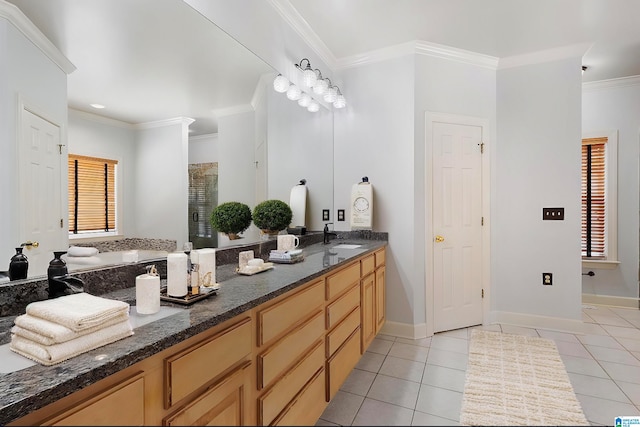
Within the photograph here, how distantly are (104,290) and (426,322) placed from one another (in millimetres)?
2508

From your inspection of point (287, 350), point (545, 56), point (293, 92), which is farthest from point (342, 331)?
point (545, 56)

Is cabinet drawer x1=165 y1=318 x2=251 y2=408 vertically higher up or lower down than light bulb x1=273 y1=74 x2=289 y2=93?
lower down

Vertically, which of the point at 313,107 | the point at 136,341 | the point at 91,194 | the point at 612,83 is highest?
the point at 612,83

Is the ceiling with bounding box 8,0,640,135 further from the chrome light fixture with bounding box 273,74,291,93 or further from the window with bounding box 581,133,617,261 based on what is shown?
the window with bounding box 581,133,617,261

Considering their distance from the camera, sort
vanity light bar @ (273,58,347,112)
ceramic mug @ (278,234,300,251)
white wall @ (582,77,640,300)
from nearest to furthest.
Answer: ceramic mug @ (278,234,300,251) → vanity light bar @ (273,58,347,112) → white wall @ (582,77,640,300)

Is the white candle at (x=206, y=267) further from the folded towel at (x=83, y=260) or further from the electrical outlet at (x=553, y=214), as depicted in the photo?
the electrical outlet at (x=553, y=214)

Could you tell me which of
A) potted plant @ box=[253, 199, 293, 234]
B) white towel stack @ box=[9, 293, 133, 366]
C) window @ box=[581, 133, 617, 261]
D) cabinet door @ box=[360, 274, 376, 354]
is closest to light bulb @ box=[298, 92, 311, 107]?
potted plant @ box=[253, 199, 293, 234]

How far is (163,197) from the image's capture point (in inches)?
58.1

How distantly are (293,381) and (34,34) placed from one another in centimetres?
147

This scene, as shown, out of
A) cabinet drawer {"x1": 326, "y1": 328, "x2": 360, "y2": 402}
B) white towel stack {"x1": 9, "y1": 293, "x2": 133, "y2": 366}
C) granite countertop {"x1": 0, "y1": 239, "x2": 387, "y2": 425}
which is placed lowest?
cabinet drawer {"x1": 326, "y1": 328, "x2": 360, "y2": 402}

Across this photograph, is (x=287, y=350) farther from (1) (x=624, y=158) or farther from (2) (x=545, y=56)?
(1) (x=624, y=158)

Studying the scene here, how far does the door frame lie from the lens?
9.64 feet

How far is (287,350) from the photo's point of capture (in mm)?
1346

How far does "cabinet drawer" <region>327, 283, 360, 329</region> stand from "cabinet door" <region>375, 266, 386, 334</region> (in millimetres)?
503
